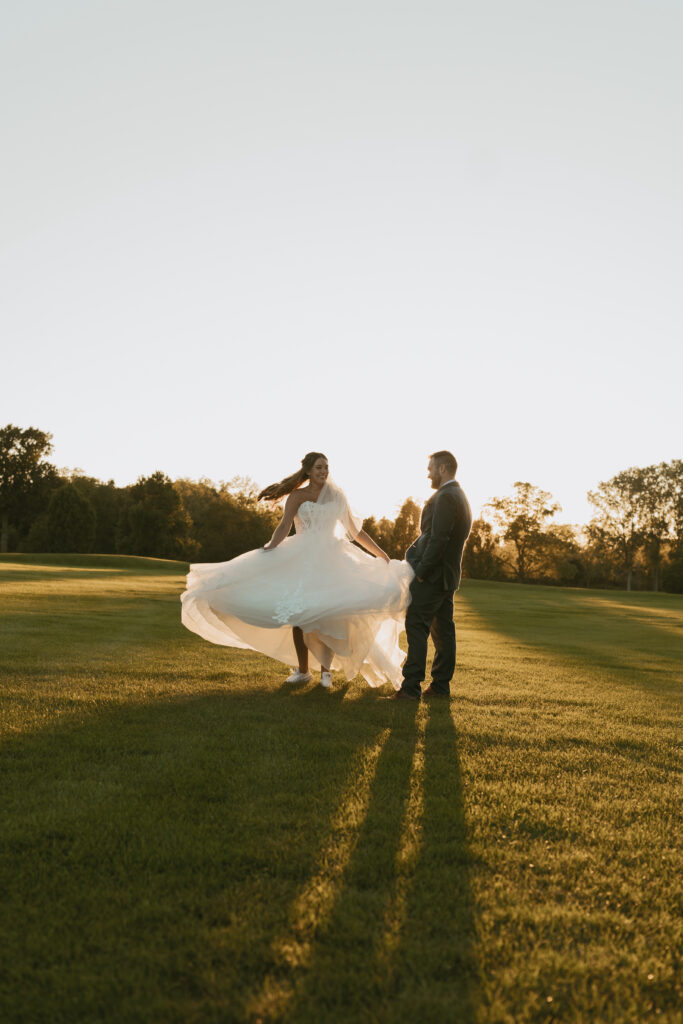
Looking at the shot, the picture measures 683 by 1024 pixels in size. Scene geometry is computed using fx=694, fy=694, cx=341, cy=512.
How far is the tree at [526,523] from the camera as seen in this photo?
83.4 meters

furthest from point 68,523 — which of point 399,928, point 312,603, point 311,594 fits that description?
point 399,928

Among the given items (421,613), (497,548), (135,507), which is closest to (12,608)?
(421,613)

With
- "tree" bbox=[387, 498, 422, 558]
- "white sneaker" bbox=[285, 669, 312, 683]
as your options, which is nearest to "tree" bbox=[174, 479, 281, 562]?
"tree" bbox=[387, 498, 422, 558]

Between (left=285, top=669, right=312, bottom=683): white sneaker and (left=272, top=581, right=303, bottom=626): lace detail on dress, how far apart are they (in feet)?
4.25

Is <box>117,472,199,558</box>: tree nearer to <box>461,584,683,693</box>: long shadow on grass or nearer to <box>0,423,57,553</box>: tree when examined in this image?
<box>0,423,57,553</box>: tree

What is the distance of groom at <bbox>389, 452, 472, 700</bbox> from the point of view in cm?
820

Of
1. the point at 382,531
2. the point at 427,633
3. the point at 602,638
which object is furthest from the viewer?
the point at 382,531

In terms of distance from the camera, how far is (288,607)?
25.8 feet

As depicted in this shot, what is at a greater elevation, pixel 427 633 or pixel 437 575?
pixel 437 575

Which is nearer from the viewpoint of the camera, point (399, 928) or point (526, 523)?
point (399, 928)

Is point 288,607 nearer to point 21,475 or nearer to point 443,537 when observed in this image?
point 443,537

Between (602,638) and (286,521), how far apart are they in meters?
12.0

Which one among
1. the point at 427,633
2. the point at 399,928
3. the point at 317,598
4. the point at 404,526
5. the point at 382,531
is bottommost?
the point at 399,928

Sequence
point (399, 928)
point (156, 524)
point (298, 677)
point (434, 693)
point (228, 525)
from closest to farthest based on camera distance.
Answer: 1. point (399, 928)
2. point (434, 693)
3. point (298, 677)
4. point (156, 524)
5. point (228, 525)
